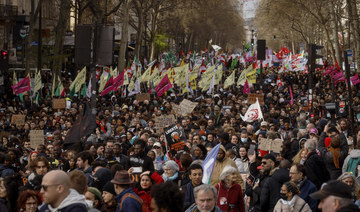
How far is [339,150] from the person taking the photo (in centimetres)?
1088

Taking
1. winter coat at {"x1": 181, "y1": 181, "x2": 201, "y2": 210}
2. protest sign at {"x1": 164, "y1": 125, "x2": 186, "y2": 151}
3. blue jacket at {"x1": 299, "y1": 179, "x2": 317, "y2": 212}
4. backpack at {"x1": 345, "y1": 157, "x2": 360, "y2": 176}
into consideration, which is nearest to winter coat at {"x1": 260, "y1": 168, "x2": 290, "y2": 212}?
blue jacket at {"x1": 299, "y1": 179, "x2": 317, "y2": 212}

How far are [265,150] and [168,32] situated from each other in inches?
2858

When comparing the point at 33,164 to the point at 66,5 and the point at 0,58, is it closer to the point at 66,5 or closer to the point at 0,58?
the point at 0,58

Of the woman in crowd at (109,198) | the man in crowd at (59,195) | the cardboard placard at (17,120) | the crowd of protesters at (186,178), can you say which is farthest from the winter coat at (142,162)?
the cardboard placard at (17,120)

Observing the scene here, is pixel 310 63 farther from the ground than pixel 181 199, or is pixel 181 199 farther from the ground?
pixel 310 63

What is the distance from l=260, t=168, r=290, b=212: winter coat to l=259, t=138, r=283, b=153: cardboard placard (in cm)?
356

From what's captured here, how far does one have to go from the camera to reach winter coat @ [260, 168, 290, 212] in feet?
27.7

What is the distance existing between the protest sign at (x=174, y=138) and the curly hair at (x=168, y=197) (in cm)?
646

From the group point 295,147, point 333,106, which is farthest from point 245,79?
point 295,147

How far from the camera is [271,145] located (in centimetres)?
1220

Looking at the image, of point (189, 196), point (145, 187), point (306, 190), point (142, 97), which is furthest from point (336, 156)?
point (142, 97)

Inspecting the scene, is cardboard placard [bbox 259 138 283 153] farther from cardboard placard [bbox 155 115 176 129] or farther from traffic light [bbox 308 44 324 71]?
traffic light [bbox 308 44 324 71]

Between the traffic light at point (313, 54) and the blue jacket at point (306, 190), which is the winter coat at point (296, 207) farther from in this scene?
the traffic light at point (313, 54)

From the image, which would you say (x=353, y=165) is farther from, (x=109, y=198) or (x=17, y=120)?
(x=17, y=120)
